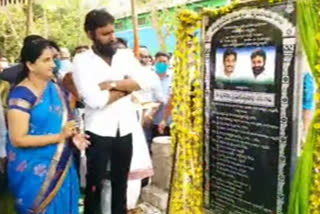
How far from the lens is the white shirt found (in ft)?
9.94

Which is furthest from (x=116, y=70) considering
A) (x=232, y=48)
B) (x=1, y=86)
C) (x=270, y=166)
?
(x=270, y=166)

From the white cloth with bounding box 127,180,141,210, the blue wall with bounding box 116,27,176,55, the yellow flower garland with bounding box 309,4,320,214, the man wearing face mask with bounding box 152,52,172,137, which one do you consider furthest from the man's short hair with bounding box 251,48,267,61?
the blue wall with bounding box 116,27,176,55

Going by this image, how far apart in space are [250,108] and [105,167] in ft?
4.50

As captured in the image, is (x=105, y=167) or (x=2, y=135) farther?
(x=105, y=167)

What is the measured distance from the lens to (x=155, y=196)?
433 cm

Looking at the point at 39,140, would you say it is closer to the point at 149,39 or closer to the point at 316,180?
the point at 316,180

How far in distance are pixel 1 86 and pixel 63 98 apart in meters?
0.50

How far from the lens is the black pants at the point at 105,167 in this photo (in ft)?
10.4

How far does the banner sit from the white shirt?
2.56 ft

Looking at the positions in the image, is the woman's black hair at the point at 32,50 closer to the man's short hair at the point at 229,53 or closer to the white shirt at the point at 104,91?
the white shirt at the point at 104,91

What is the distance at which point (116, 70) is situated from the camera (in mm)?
3139

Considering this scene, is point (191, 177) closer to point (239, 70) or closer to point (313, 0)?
point (239, 70)

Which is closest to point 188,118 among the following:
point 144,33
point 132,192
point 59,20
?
point 132,192

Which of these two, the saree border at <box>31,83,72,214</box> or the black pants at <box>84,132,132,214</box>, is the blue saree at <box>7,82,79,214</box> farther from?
the black pants at <box>84,132,132,214</box>
